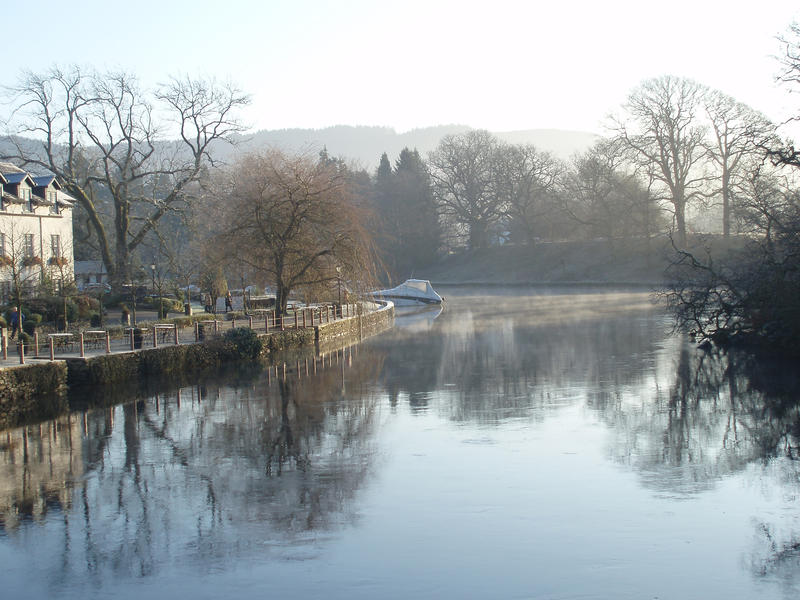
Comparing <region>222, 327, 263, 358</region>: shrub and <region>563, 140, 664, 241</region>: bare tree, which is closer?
<region>222, 327, 263, 358</region>: shrub

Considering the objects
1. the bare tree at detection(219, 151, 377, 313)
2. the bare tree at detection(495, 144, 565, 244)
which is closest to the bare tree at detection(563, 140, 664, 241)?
the bare tree at detection(495, 144, 565, 244)

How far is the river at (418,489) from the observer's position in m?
7.96

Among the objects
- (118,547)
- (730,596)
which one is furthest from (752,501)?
(118,547)

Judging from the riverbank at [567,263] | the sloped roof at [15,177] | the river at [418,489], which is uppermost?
the sloped roof at [15,177]

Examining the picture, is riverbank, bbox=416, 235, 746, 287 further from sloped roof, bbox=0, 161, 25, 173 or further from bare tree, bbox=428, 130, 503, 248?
sloped roof, bbox=0, 161, 25, 173

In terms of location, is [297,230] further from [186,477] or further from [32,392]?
[186,477]

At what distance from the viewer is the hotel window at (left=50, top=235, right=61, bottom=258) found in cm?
3678

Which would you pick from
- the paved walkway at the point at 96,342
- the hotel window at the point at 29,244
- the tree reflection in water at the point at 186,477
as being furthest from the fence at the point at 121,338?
the hotel window at the point at 29,244

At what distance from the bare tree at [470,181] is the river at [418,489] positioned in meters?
56.6

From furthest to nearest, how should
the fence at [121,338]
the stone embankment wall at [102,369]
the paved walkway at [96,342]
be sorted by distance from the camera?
A: the fence at [121,338] → the paved walkway at [96,342] → the stone embankment wall at [102,369]

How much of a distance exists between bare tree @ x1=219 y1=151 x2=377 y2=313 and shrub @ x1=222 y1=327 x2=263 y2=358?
5.22m

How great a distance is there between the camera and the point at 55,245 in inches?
1469

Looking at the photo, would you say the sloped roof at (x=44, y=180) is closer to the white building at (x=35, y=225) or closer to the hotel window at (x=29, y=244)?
the white building at (x=35, y=225)

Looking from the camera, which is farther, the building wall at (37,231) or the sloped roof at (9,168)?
the sloped roof at (9,168)
